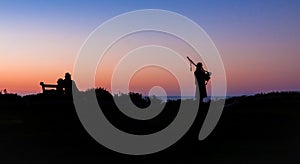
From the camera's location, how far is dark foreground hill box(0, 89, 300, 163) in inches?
635

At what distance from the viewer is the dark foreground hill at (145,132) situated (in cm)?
1614

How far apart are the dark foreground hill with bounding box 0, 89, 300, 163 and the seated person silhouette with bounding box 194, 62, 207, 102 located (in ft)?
7.05

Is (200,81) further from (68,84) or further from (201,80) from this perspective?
(68,84)

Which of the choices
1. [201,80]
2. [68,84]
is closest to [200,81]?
[201,80]

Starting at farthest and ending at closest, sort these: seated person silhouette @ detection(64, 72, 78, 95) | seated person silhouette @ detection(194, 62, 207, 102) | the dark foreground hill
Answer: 1. seated person silhouette @ detection(194, 62, 207, 102)
2. seated person silhouette @ detection(64, 72, 78, 95)
3. the dark foreground hill

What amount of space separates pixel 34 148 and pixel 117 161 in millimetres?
3290

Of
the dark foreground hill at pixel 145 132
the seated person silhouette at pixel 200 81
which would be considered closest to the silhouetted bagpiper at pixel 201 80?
the seated person silhouette at pixel 200 81

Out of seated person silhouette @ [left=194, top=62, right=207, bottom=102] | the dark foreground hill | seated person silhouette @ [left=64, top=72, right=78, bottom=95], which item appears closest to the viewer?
the dark foreground hill

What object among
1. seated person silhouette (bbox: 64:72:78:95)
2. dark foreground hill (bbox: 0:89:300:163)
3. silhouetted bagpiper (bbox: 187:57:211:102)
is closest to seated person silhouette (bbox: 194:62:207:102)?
silhouetted bagpiper (bbox: 187:57:211:102)

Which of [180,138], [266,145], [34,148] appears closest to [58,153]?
[34,148]

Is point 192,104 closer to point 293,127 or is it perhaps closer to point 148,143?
point 293,127

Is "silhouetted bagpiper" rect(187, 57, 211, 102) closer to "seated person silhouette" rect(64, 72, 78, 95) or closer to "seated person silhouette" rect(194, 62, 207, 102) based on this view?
"seated person silhouette" rect(194, 62, 207, 102)

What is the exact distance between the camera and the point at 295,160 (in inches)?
616

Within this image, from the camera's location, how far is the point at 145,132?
21.1 m
